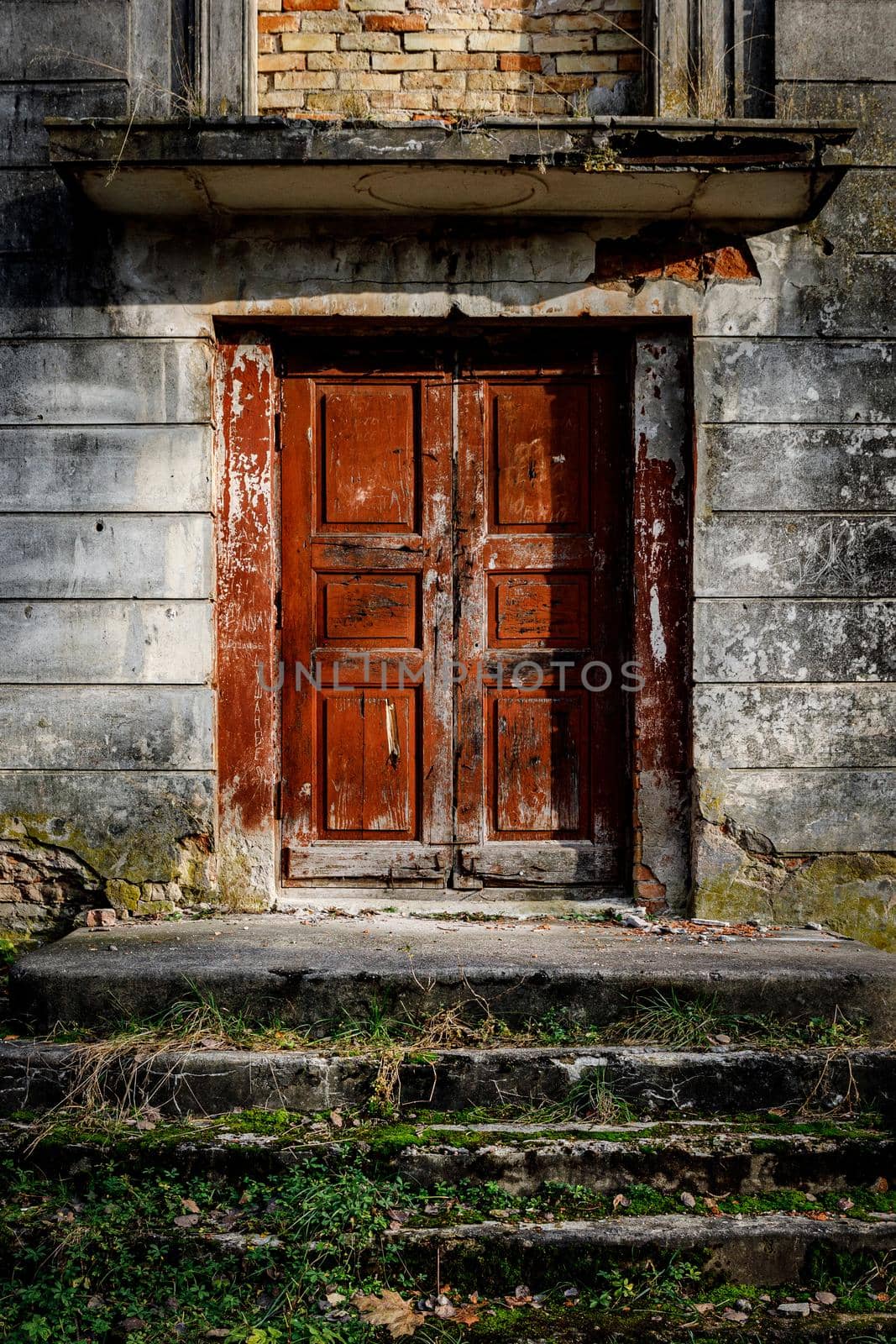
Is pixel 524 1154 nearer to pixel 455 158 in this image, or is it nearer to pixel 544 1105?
pixel 544 1105

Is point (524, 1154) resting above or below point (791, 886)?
below

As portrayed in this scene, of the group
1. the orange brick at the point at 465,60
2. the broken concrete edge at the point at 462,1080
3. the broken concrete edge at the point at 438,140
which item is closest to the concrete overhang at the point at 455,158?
the broken concrete edge at the point at 438,140

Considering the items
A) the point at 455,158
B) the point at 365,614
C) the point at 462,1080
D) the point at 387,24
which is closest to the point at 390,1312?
the point at 462,1080

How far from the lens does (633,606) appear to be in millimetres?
4465

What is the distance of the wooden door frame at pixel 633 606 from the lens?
4410 mm

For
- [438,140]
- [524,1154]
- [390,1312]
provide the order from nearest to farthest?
1. [390,1312]
2. [524,1154]
3. [438,140]

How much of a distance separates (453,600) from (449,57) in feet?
8.28

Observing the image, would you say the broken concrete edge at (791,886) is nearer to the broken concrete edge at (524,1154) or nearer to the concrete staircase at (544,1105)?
the concrete staircase at (544,1105)

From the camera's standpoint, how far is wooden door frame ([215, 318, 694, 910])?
174 inches

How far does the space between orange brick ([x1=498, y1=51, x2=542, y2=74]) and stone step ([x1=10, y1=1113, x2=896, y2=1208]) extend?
4.50 meters

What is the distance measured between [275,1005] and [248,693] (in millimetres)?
1504

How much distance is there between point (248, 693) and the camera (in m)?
4.45

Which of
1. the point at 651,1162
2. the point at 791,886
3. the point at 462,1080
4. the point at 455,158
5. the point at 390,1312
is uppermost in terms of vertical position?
the point at 455,158

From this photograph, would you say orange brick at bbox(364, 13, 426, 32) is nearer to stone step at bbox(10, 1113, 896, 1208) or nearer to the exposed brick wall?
the exposed brick wall
